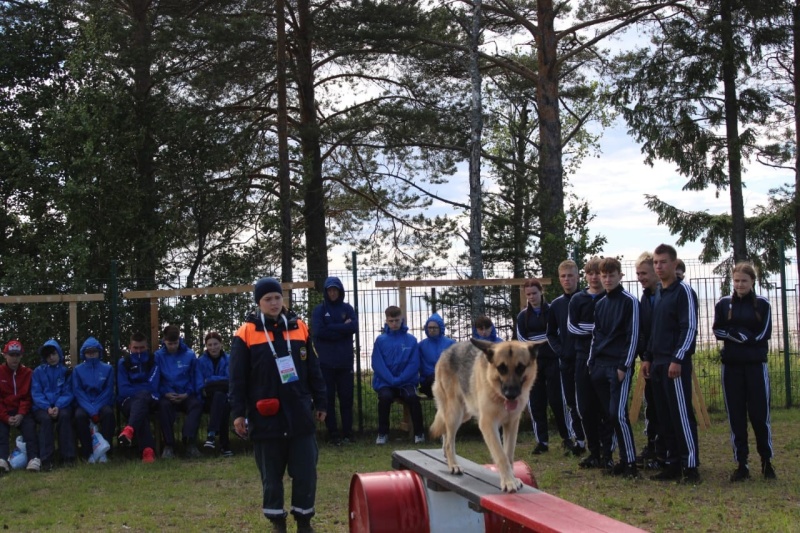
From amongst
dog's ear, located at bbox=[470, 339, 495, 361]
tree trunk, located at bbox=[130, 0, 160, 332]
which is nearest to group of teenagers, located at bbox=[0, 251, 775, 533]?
dog's ear, located at bbox=[470, 339, 495, 361]

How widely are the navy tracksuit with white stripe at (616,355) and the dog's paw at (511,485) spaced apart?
117 inches

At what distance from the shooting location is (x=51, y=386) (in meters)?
10.3

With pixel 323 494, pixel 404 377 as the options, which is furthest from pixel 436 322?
pixel 323 494

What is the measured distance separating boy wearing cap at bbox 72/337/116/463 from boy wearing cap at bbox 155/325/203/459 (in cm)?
65

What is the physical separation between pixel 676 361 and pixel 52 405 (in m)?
7.65

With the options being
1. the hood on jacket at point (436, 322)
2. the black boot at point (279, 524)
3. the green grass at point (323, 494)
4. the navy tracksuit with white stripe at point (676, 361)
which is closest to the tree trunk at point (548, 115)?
the hood on jacket at point (436, 322)

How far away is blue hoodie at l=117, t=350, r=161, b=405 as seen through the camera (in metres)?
10.6

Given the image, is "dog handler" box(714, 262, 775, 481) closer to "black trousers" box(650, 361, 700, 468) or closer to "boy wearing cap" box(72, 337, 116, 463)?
"black trousers" box(650, 361, 700, 468)

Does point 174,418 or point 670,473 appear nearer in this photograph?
point 670,473

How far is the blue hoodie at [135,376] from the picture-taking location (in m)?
10.6

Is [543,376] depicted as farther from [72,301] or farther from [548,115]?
[548,115]

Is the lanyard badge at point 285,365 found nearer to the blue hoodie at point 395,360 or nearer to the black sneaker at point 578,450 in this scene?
the black sneaker at point 578,450

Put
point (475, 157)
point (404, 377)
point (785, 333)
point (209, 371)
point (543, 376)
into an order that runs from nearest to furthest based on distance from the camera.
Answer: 1. point (543, 376)
2. point (209, 371)
3. point (404, 377)
4. point (785, 333)
5. point (475, 157)

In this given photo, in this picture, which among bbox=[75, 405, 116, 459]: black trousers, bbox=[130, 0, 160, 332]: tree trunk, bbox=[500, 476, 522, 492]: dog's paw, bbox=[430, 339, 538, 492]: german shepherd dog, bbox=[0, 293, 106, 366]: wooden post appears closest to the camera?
bbox=[500, 476, 522, 492]: dog's paw
